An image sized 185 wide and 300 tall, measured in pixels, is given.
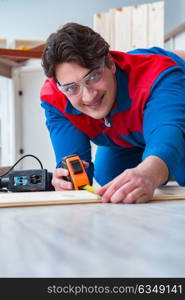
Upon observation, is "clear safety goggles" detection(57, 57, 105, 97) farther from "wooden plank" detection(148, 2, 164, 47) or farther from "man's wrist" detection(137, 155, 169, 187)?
"wooden plank" detection(148, 2, 164, 47)

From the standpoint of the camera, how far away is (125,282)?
1.18 feet

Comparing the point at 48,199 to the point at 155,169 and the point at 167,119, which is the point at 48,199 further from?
the point at 167,119

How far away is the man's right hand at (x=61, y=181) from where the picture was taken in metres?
1.09

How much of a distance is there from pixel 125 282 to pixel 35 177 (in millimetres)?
878

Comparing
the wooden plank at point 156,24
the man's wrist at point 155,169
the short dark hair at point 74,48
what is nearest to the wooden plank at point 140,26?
the wooden plank at point 156,24

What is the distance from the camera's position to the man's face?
1.08 m

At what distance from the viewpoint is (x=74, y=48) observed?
3.41 ft

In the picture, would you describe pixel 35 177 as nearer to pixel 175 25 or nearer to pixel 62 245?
pixel 62 245

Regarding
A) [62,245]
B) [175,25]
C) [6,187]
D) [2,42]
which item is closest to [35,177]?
[6,187]

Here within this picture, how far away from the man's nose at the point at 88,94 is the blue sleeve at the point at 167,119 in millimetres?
169

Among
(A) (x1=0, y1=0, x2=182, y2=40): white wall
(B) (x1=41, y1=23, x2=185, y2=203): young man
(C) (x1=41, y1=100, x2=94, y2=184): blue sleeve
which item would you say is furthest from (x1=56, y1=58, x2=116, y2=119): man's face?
(A) (x1=0, y1=0, x2=182, y2=40): white wall

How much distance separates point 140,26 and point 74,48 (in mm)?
1583

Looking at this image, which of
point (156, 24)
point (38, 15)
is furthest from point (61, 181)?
point (38, 15)

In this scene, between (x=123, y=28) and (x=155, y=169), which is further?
(x=123, y=28)
